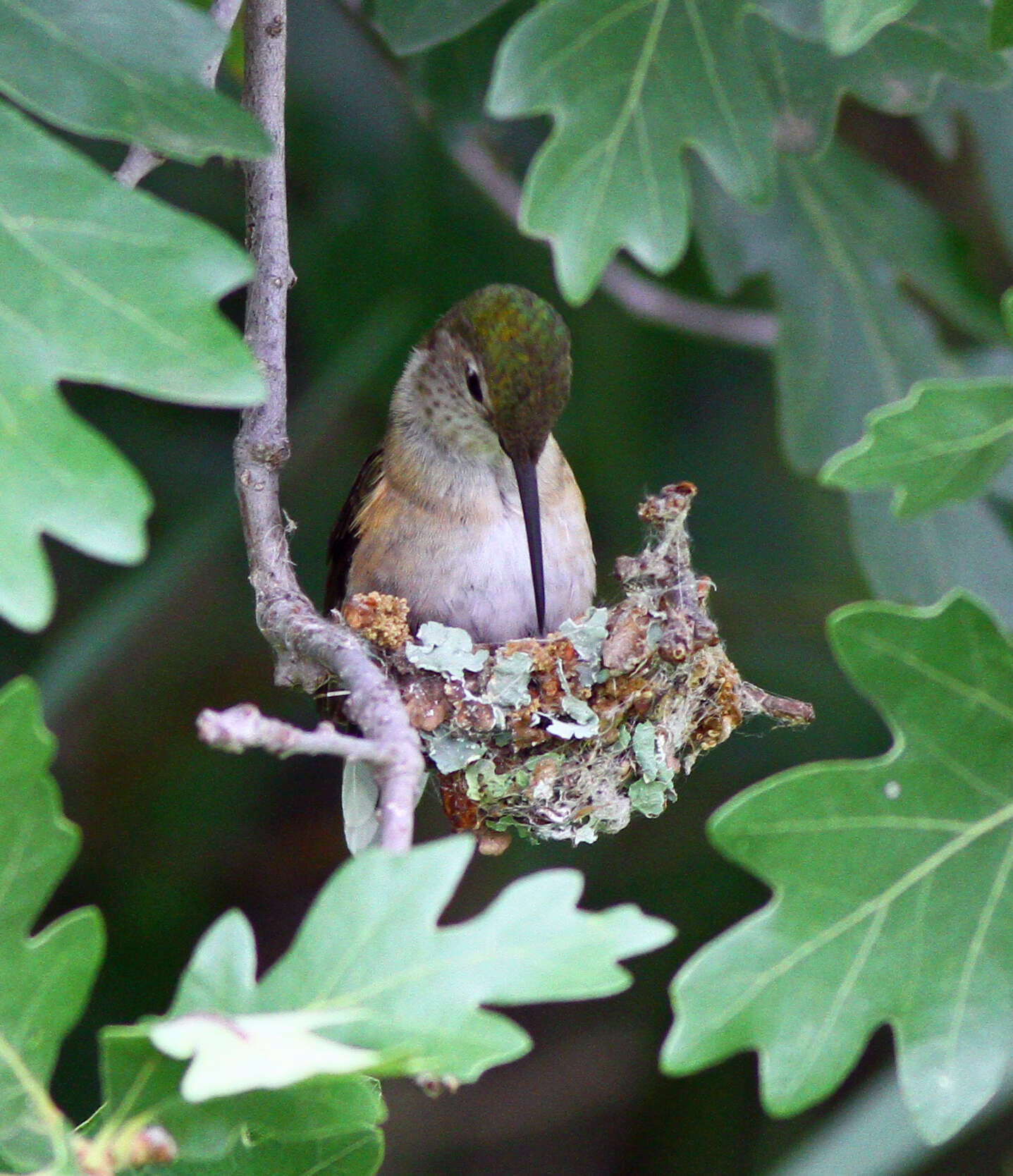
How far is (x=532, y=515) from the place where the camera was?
3.50 metres

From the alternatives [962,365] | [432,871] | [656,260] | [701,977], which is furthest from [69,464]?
[962,365]

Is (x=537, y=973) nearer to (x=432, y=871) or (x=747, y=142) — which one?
(x=432, y=871)

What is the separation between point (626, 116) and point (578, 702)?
130 centimetres

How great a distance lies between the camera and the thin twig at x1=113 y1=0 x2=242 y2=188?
2484 millimetres

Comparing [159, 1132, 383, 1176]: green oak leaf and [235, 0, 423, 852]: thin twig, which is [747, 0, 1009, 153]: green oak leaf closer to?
[235, 0, 423, 852]: thin twig

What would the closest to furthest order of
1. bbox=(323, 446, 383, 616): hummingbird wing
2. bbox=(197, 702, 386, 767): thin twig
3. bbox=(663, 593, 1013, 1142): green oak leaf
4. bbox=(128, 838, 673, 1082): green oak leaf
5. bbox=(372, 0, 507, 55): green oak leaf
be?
bbox=(128, 838, 673, 1082): green oak leaf < bbox=(197, 702, 386, 767): thin twig < bbox=(663, 593, 1013, 1142): green oak leaf < bbox=(372, 0, 507, 55): green oak leaf < bbox=(323, 446, 383, 616): hummingbird wing

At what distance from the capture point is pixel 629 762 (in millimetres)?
3436

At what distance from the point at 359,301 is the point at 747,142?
2.14 m

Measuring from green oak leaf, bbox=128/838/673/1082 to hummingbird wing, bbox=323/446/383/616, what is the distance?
2.19 metres

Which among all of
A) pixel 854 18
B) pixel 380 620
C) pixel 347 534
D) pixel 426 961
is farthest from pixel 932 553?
pixel 426 961

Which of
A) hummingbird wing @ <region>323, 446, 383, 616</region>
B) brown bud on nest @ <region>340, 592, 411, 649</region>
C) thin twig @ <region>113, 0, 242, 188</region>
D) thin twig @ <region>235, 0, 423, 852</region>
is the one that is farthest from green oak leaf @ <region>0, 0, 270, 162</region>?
hummingbird wing @ <region>323, 446, 383, 616</region>

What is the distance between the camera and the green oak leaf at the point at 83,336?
5.73ft

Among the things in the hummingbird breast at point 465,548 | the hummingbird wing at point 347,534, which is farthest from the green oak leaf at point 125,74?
the hummingbird wing at point 347,534

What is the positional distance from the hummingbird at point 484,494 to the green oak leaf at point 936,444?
1.33 metres
